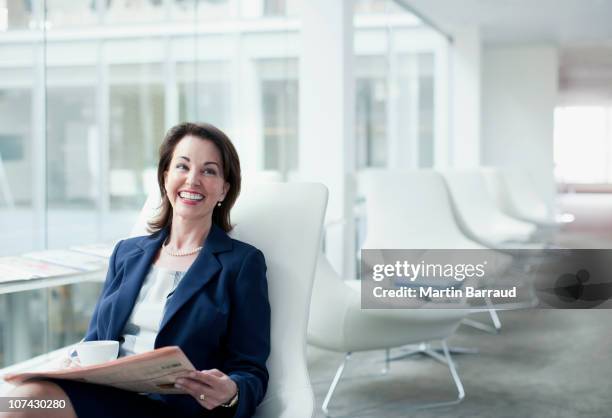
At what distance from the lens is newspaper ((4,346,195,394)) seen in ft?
4.75

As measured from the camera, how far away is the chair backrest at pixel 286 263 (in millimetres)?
1949

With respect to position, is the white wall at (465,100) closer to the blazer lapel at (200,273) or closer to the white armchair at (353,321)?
the white armchair at (353,321)

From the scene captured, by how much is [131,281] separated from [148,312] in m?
0.10

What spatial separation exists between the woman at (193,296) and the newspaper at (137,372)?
6cm

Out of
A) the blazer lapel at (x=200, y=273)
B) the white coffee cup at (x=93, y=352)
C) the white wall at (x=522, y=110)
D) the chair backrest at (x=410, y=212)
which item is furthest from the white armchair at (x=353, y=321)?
the white wall at (x=522, y=110)

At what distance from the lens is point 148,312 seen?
1919mm

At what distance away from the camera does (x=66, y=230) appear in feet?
12.1

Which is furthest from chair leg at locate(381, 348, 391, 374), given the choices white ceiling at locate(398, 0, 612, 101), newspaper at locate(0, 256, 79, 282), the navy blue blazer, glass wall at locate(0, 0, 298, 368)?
white ceiling at locate(398, 0, 612, 101)

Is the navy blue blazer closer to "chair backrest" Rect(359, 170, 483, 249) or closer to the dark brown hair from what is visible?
the dark brown hair

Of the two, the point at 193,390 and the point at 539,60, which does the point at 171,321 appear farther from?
the point at 539,60

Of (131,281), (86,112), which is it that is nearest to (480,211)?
(86,112)

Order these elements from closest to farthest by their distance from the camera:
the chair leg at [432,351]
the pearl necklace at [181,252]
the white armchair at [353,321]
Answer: the pearl necklace at [181,252] → the white armchair at [353,321] → the chair leg at [432,351]

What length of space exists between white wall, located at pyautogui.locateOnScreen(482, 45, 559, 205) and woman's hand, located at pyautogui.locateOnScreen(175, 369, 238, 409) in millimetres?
11436

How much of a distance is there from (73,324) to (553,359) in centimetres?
245
